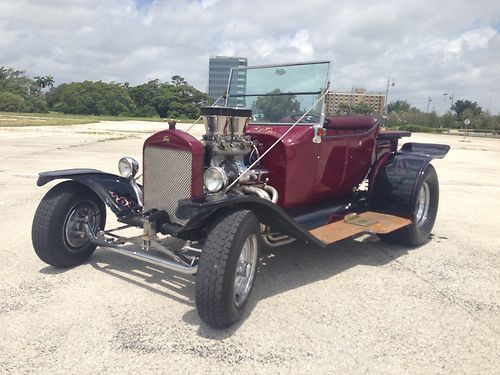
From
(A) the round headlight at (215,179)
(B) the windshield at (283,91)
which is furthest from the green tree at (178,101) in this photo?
(A) the round headlight at (215,179)

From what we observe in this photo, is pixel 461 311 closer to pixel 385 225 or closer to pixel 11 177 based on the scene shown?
pixel 385 225

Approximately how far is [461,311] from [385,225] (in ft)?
4.32

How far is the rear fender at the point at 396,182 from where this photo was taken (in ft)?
17.3

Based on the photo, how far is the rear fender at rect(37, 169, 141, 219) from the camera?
4.17m

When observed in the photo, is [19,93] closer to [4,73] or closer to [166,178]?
[4,73]

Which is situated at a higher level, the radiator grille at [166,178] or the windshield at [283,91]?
the windshield at [283,91]

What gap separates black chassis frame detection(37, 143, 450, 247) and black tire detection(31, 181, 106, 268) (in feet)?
0.48

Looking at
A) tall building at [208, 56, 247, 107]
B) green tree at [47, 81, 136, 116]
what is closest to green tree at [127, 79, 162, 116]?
green tree at [47, 81, 136, 116]

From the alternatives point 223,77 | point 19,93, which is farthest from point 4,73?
point 223,77

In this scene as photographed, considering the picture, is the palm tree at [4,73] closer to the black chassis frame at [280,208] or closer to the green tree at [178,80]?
the green tree at [178,80]

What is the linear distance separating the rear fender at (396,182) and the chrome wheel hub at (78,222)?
3.27 meters

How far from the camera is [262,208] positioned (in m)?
3.54

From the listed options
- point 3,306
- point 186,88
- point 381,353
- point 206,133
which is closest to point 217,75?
point 206,133

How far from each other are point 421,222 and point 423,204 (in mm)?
260
